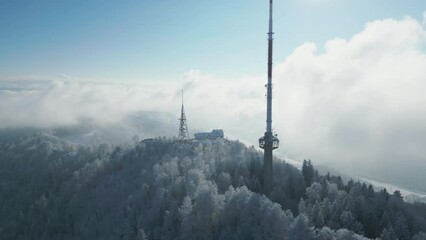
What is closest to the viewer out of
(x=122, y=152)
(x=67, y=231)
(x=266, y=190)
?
(x=266, y=190)

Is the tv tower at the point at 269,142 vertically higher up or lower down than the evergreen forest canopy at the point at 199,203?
higher up

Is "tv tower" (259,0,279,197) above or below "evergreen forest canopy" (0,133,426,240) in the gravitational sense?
above

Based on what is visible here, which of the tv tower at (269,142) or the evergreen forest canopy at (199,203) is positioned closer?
the evergreen forest canopy at (199,203)

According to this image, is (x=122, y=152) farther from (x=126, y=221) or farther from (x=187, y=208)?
(x=187, y=208)

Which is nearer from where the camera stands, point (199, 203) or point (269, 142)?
point (199, 203)

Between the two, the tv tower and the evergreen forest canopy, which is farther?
the tv tower

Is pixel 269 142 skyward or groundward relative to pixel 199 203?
skyward

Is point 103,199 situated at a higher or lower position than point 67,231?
higher

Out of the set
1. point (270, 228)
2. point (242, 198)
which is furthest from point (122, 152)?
point (270, 228)
